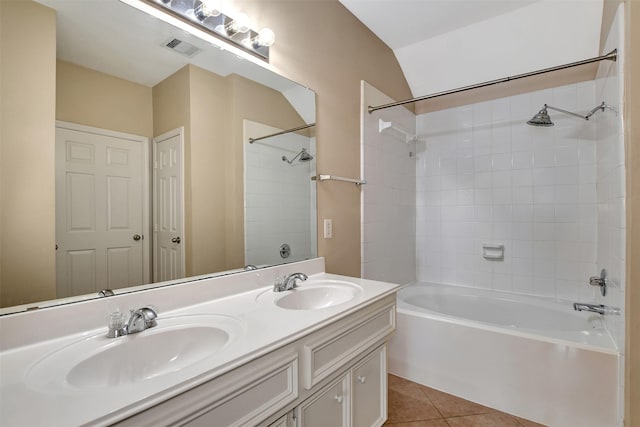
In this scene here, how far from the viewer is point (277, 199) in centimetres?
163

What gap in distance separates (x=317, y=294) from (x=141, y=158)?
0.96m

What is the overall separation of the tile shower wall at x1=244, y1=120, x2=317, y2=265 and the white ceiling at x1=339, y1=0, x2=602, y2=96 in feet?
3.94

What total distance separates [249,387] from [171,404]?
207 millimetres

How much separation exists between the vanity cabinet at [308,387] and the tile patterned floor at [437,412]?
0.34 metres

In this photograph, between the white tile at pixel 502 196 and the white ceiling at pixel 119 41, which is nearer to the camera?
the white ceiling at pixel 119 41

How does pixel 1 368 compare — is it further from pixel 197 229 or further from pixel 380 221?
pixel 380 221

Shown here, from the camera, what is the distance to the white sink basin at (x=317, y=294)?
1.35 m

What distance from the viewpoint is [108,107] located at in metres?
0.98

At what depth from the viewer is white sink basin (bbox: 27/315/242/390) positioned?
708 mm

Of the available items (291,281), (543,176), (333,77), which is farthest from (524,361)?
(333,77)

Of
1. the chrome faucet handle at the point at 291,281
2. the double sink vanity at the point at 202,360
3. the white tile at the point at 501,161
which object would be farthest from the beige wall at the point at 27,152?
the white tile at the point at 501,161

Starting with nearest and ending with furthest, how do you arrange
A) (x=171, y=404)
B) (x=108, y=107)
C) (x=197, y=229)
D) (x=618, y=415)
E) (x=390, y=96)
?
(x=171, y=404) < (x=108, y=107) < (x=197, y=229) < (x=618, y=415) < (x=390, y=96)

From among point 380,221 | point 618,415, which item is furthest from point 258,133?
point 618,415

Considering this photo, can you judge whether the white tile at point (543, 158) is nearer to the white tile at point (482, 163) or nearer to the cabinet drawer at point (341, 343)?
the white tile at point (482, 163)
